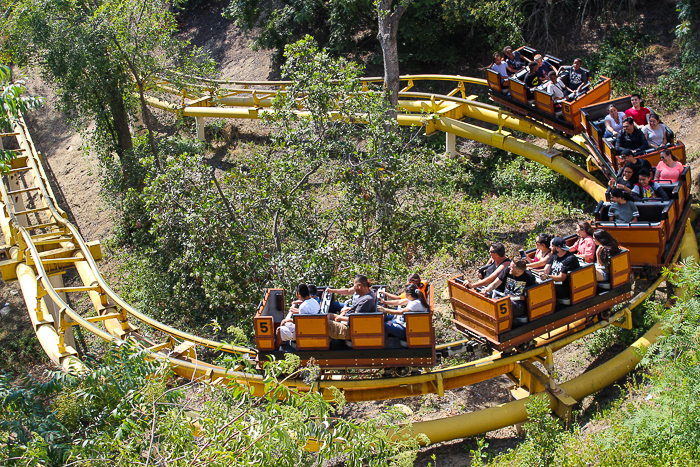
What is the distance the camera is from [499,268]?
791 cm

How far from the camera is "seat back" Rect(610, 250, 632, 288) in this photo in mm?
8094

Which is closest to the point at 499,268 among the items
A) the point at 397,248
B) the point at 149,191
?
the point at 397,248

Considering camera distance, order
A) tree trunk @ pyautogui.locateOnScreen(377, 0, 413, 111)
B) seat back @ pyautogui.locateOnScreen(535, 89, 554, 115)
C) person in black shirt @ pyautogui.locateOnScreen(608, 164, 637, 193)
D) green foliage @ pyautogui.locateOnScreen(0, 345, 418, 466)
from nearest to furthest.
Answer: green foliage @ pyautogui.locateOnScreen(0, 345, 418, 466)
person in black shirt @ pyautogui.locateOnScreen(608, 164, 637, 193)
seat back @ pyautogui.locateOnScreen(535, 89, 554, 115)
tree trunk @ pyautogui.locateOnScreen(377, 0, 413, 111)

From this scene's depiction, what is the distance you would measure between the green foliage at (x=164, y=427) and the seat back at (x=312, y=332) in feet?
7.12

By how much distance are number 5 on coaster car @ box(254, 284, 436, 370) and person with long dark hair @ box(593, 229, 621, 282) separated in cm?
233

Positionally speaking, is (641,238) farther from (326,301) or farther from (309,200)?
(309,200)

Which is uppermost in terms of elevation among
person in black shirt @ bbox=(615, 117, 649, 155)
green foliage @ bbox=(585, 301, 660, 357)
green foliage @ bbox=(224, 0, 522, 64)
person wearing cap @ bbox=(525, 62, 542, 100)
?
green foliage @ bbox=(224, 0, 522, 64)

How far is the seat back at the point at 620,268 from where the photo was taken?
26.6 ft

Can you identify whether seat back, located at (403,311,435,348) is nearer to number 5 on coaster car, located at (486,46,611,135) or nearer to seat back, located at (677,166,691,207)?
seat back, located at (677,166,691,207)

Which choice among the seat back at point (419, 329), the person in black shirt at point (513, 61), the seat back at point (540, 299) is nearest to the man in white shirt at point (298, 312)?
the seat back at point (419, 329)

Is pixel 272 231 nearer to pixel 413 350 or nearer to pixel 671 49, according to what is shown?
pixel 413 350

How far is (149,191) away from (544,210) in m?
8.34

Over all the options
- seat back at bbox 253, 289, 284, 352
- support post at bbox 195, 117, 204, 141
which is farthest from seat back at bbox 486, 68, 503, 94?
support post at bbox 195, 117, 204, 141

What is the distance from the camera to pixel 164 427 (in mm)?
4332
